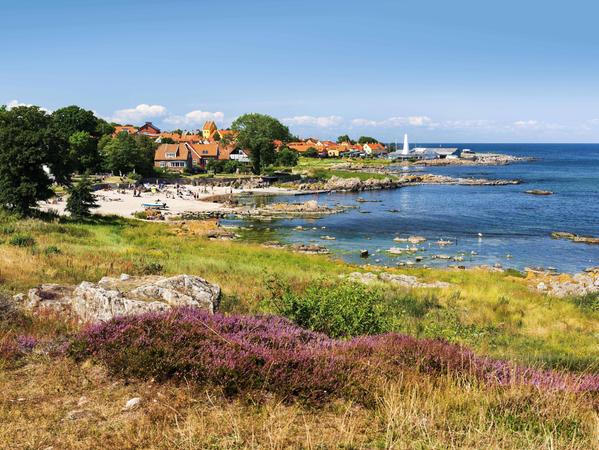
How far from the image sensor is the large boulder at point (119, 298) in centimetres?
1010

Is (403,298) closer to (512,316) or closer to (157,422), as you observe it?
(512,316)

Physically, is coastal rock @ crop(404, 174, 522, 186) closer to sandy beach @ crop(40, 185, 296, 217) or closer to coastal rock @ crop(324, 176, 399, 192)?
coastal rock @ crop(324, 176, 399, 192)

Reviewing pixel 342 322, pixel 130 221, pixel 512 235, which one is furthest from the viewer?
pixel 512 235

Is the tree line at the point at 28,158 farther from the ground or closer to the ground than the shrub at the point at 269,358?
farther from the ground

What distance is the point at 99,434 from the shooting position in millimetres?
5082

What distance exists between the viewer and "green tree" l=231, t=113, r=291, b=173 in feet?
388

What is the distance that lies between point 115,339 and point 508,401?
5471 mm

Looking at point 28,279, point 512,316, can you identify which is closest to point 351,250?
point 512,316

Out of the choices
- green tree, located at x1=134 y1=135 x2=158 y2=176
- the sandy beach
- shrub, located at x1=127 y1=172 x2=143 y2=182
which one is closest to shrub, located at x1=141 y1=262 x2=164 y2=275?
the sandy beach

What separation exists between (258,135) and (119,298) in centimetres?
11690

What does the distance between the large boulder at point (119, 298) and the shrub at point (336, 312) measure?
192 cm

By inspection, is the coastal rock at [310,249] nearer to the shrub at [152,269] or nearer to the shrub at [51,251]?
the shrub at [152,269]

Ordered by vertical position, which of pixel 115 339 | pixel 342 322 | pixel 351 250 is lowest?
pixel 351 250

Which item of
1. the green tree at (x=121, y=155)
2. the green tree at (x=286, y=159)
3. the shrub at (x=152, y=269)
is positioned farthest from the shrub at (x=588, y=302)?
the green tree at (x=286, y=159)
